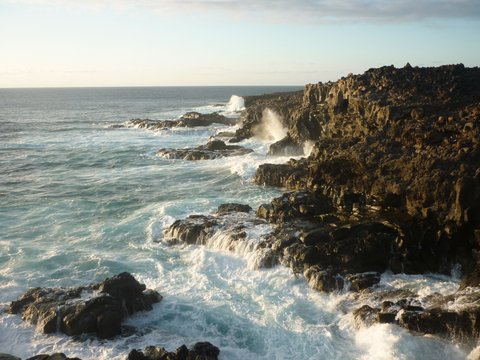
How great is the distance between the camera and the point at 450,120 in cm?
2520

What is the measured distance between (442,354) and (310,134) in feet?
101

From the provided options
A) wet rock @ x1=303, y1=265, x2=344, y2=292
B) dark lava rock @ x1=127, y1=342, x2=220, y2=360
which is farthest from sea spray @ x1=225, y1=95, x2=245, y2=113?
dark lava rock @ x1=127, y1=342, x2=220, y2=360

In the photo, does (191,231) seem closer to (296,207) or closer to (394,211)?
(296,207)

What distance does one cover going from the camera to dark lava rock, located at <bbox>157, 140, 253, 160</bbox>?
47.9 m

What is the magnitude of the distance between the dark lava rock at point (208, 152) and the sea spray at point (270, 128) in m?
6.53

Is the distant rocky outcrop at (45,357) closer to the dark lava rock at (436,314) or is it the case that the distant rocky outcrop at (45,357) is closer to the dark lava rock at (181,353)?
the dark lava rock at (181,353)

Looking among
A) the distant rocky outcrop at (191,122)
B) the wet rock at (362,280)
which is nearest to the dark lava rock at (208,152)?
the distant rocky outcrop at (191,122)

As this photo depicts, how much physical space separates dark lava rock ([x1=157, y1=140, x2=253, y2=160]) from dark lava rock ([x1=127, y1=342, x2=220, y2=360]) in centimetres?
3337

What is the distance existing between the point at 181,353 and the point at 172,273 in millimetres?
7800

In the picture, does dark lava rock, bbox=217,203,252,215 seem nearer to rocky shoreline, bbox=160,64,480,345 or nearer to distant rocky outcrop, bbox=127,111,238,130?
rocky shoreline, bbox=160,64,480,345

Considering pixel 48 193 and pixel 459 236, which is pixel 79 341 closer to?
pixel 459 236

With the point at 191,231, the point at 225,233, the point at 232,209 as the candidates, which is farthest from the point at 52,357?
the point at 232,209

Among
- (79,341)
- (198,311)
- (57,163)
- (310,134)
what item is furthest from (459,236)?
(57,163)

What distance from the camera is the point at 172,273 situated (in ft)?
72.1
